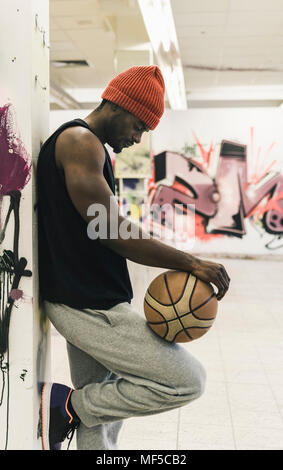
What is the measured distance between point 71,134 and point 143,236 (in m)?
0.42

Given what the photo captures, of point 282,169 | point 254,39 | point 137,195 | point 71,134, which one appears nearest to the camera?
Result: point 71,134

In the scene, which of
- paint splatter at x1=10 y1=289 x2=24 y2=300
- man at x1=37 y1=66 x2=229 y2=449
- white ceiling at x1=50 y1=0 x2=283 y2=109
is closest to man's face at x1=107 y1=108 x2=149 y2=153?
man at x1=37 y1=66 x2=229 y2=449

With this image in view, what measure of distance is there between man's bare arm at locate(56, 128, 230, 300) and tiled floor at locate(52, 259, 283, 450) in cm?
118

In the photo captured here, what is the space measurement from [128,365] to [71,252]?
1.45 ft

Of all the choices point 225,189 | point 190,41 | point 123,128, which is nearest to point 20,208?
point 123,128

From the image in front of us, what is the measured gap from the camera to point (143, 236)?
1.55 m

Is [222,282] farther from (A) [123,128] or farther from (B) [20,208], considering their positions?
(B) [20,208]

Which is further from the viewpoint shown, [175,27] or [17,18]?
[175,27]

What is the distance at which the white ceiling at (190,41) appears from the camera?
5.64m

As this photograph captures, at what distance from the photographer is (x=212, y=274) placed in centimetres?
157

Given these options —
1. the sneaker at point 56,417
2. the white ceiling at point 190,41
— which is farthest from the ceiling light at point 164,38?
the sneaker at point 56,417

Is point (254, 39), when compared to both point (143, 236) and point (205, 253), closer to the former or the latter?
point (205, 253)
